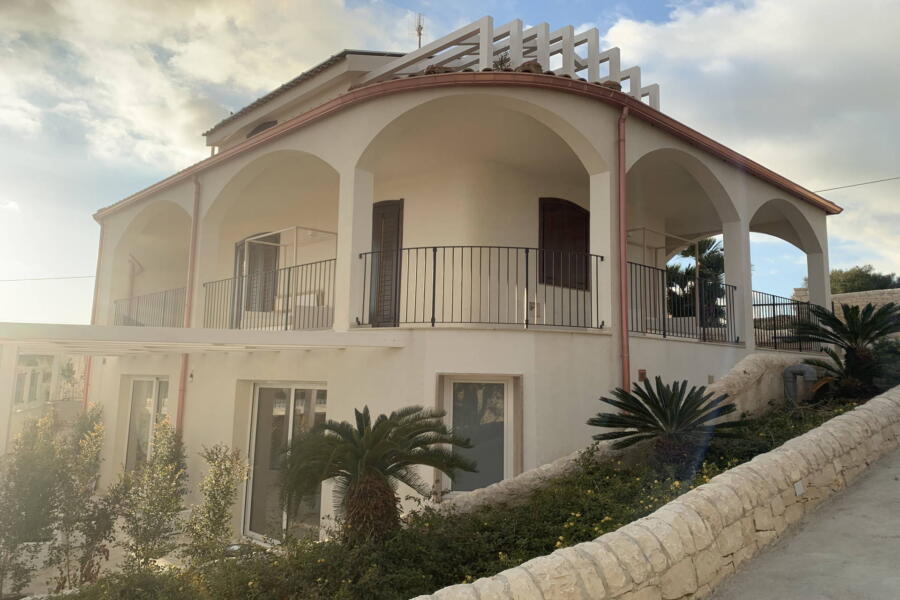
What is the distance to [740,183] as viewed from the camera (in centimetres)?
1077

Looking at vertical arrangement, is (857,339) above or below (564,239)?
below

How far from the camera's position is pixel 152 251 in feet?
55.1

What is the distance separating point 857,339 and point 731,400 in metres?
3.67

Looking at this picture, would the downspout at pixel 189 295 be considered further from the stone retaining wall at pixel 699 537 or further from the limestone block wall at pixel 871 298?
the limestone block wall at pixel 871 298

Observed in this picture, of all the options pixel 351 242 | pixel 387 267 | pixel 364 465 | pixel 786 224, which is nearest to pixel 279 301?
pixel 387 267

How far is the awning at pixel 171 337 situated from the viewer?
6371 millimetres

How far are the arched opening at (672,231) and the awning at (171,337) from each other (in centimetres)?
356

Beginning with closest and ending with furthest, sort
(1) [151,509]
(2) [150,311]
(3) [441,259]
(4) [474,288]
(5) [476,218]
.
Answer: (1) [151,509], (5) [476,218], (4) [474,288], (3) [441,259], (2) [150,311]

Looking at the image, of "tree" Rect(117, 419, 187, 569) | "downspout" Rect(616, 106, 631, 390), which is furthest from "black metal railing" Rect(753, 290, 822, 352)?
"tree" Rect(117, 419, 187, 569)

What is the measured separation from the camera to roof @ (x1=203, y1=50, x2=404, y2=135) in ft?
41.5

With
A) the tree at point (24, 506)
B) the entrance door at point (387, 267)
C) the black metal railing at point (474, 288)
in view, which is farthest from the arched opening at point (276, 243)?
the tree at point (24, 506)

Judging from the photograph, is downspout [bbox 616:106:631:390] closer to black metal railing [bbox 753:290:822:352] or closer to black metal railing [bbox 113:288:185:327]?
black metal railing [bbox 753:290:822:352]

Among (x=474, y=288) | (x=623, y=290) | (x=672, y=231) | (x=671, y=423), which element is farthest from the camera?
(x=672, y=231)

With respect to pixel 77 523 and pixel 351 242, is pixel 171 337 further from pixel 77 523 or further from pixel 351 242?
pixel 77 523
